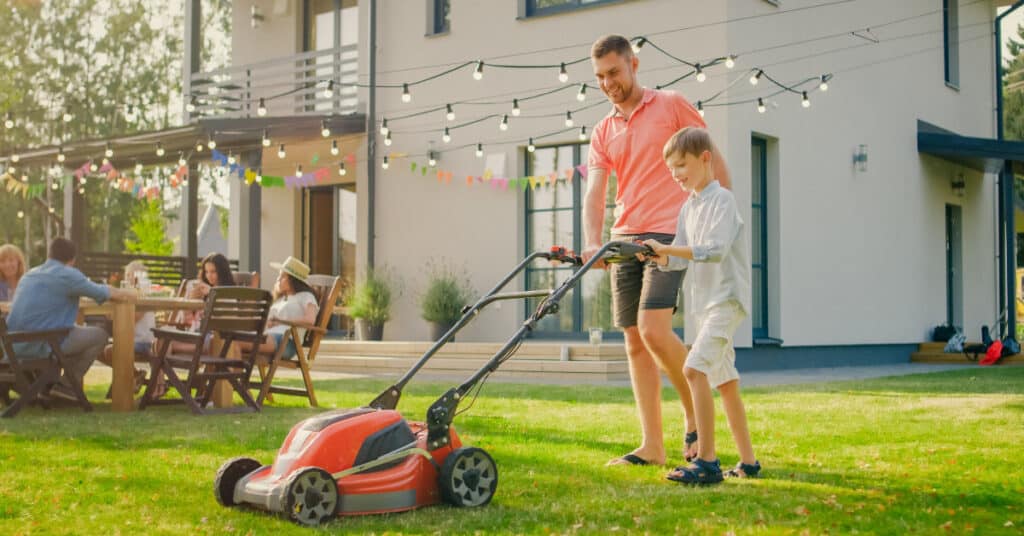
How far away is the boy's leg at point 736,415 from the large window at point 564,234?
8763mm

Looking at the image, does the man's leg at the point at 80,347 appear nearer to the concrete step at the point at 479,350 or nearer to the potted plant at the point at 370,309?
the concrete step at the point at 479,350

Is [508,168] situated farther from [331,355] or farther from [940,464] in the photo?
[940,464]

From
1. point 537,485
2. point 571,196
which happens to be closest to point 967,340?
point 571,196

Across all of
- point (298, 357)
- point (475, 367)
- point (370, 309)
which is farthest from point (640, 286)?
point (370, 309)

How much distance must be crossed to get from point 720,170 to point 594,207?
0.65 metres

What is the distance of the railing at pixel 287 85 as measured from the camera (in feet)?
52.3

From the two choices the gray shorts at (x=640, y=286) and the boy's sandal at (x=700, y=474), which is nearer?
the boy's sandal at (x=700, y=474)

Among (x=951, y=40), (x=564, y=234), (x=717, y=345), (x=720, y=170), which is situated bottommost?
(x=717, y=345)

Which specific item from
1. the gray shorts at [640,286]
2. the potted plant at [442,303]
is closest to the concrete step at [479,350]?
the potted plant at [442,303]

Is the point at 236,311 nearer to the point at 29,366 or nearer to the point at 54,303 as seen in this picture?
the point at 54,303

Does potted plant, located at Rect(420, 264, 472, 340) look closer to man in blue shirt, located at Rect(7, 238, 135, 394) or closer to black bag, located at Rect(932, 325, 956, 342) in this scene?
man in blue shirt, located at Rect(7, 238, 135, 394)

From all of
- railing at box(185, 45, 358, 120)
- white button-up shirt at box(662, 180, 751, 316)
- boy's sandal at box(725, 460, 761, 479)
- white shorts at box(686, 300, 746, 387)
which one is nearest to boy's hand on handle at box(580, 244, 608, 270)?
white button-up shirt at box(662, 180, 751, 316)

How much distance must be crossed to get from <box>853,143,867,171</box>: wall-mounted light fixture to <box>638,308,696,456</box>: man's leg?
10.5m

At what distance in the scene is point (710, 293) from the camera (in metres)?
4.52
